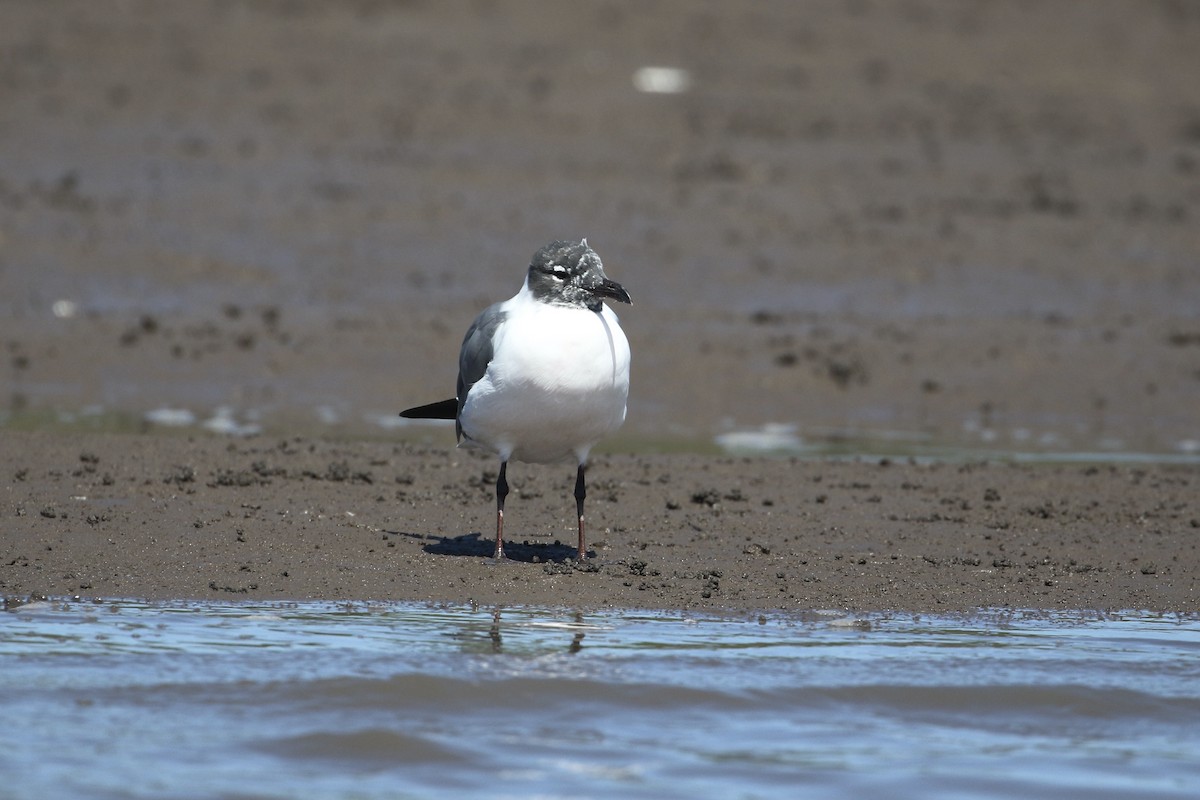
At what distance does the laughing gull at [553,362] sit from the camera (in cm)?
702

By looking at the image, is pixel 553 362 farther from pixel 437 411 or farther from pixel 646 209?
pixel 646 209

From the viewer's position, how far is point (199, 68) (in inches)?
747

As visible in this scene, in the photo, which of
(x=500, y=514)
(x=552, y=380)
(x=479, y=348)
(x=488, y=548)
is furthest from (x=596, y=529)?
(x=552, y=380)

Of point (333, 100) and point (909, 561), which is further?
point (333, 100)

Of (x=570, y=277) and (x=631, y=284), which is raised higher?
(x=631, y=284)

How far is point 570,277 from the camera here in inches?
281

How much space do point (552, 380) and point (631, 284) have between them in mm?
7807

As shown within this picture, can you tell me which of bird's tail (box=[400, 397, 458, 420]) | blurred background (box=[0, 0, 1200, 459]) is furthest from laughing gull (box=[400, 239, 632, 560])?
blurred background (box=[0, 0, 1200, 459])

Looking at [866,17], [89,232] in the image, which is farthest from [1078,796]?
[866,17]

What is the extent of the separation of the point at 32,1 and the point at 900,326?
38.5ft

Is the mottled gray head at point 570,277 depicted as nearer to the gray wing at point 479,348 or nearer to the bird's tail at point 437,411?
the gray wing at point 479,348

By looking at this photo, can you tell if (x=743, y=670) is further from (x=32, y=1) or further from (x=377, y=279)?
(x=32, y=1)

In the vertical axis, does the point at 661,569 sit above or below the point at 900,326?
below

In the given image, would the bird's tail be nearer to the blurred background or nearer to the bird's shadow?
the bird's shadow
